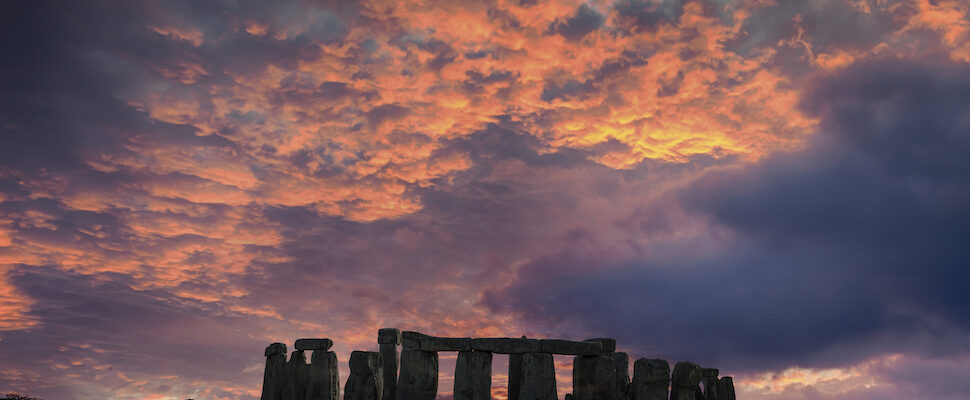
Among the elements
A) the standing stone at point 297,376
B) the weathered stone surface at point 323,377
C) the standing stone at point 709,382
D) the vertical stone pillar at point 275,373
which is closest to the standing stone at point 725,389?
the standing stone at point 709,382

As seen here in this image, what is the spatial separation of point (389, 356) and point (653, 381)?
6.81m

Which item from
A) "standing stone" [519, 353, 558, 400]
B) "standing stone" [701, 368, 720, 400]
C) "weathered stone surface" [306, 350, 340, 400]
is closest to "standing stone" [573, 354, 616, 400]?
"standing stone" [519, 353, 558, 400]

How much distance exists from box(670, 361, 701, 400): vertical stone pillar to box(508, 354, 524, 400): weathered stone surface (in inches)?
160

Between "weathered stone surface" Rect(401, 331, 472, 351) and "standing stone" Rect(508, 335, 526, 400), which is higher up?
"weathered stone surface" Rect(401, 331, 472, 351)

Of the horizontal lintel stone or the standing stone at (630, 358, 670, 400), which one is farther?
the horizontal lintel stone

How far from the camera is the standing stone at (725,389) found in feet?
81.5

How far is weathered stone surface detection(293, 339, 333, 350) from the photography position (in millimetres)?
21172

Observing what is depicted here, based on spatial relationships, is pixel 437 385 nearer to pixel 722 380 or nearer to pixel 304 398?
pixel 304 398

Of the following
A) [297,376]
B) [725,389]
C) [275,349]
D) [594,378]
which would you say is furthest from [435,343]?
[725,389]

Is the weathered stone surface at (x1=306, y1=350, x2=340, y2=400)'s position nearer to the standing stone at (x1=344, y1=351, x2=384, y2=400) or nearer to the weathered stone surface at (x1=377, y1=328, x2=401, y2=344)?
the standing stone at (x1=344, y1=351, x2=384, y2=400)

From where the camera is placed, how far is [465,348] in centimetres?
2002

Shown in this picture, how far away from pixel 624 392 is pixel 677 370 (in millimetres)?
2818

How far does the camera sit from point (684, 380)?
1962 cm

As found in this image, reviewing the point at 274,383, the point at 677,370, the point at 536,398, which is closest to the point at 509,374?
the point at 536,398
